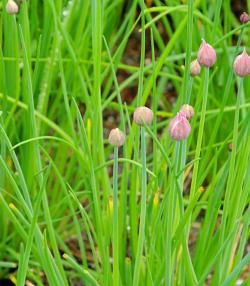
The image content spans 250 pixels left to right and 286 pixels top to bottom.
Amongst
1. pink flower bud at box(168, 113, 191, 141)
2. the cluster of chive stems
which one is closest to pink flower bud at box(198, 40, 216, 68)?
the cluster of chive stems

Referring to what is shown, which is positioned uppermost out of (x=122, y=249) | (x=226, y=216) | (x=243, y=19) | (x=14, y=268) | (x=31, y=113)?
(x=243, y=19)

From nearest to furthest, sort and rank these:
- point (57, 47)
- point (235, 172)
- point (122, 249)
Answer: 1. point (235, 172)
2. point (122, 249)
3. point (57, 47)

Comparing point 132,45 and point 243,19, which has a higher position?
point 243,19

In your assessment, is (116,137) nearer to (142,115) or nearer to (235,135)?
(142,115)

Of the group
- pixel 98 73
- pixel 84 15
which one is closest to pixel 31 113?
pixel 98 73

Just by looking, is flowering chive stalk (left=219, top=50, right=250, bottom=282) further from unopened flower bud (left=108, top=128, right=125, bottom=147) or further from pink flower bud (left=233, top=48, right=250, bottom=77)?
unopened flower bud (left=108, top=128, right=125, bottom=147)

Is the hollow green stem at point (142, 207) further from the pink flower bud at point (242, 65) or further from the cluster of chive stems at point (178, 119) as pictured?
the pink flower bud at point (242, 65)

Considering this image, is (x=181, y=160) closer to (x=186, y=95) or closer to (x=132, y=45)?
(x=186, y=95)

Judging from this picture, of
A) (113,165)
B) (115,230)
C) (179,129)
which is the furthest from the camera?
(113,165)

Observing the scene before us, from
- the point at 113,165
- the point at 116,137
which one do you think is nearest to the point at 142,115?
the point at 116,137
